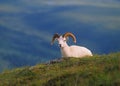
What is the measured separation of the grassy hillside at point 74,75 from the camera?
19859mm

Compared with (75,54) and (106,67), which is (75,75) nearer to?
(106,67)

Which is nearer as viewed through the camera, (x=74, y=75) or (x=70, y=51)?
(x=74, y=75)

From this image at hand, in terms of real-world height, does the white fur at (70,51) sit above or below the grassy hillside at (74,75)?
above

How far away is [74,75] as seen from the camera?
21094 millimetres

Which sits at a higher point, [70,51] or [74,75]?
[70,51]

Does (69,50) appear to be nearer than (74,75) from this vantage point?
No

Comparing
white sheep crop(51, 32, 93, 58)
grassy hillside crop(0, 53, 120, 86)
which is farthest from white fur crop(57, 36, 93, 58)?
grassy hillside crop(0, 53, 120, 86)

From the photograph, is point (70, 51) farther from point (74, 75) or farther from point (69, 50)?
point (74, 75)

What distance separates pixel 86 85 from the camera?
64.2 ft

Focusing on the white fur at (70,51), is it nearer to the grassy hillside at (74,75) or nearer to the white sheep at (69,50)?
the white sheep at (69,50)

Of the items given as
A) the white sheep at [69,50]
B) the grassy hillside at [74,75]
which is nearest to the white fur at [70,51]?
the white sheep at [69,50]

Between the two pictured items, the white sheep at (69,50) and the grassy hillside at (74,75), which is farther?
the white sheep at (69,50)

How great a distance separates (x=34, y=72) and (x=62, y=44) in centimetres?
1069

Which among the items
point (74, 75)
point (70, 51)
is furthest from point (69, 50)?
point (74, 75)
